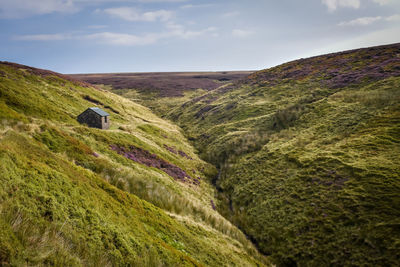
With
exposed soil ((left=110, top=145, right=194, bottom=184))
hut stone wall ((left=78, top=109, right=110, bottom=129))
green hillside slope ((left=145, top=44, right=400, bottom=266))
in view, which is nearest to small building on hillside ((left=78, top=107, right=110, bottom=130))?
hut stone wall ((left=78, top=109, right=110, bottom=129))

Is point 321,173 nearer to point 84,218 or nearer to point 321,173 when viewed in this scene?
point 321,173

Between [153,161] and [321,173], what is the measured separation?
16.1 meters

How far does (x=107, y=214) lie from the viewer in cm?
641

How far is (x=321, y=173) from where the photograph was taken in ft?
55.5

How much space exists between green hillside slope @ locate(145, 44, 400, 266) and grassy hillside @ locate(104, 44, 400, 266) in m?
0.05

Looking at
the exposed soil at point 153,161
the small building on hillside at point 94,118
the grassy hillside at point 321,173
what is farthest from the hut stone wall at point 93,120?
the grassy hillside at point 321,173

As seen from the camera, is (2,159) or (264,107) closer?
(2,159)

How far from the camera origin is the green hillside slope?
11664 mm

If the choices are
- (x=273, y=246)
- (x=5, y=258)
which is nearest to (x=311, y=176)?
(x=273, y=246)

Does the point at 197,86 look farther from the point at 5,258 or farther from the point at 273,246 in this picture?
the point at 5,258

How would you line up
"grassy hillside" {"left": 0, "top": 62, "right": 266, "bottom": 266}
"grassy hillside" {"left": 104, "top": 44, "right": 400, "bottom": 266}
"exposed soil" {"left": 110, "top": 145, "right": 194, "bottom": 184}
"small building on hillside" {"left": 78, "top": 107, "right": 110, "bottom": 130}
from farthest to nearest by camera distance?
"small building on hillside" {"left": 78, "top": 107, "right": 110, "bottom": 130}, "exposed soil" {"left": 110, "top": 145, "right": 194, "bottom": 184}, "grassy hillside" {"left": 104, "top": 44, "right": 400, "bottom": 266}, "grassy hillside" {"left": 0, "top": 62, "right": 266, "bottom": 266}

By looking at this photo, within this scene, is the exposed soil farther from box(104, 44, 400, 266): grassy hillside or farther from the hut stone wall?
the hut stone wall

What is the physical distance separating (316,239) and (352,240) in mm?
1826

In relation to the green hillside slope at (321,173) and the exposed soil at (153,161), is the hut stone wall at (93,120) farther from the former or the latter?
the green hillside slope at (321,173)
